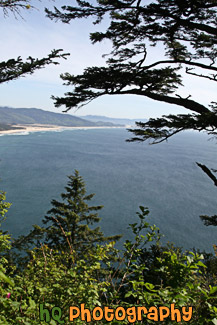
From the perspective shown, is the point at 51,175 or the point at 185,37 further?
the point at 51,175

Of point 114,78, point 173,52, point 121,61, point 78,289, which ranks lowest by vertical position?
point 78,289

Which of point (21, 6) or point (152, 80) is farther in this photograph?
point (152, 80)

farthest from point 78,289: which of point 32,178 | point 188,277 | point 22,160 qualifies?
point 22,160

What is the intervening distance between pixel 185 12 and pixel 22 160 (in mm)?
64279

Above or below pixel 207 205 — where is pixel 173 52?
above

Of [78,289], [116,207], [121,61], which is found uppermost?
[121,61]

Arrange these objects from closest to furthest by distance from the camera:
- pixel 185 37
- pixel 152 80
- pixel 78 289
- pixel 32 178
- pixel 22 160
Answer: pixel 78 289 < pixel 185 37 < pixel 152 80 < pixel 32 178 < pixel 22 160

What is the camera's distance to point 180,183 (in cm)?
5138

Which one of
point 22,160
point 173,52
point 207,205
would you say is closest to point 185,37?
point 173,52

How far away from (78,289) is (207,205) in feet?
134

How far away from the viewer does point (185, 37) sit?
244 inches

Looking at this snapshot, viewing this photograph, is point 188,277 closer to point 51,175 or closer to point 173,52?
point 173,52

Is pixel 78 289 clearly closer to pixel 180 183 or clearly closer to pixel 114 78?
pixel 114 78

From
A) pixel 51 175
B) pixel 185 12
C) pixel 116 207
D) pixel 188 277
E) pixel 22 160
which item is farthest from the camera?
pixel 22 160
